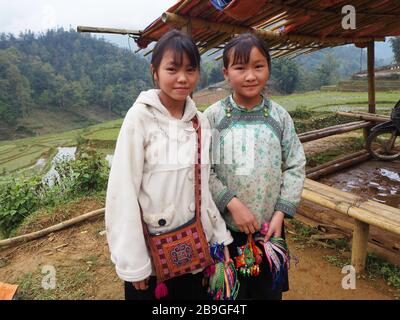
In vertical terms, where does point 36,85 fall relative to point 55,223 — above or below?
above

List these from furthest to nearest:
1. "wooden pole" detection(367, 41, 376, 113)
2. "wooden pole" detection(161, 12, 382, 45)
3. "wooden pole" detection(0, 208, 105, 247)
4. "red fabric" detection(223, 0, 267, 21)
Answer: "wooden pole" detection(367, 41, 376, 113), "wooden pole" detection(0, 208, 105, 247), "wooden pole" detection(161, 12, 382, 45), "red fabric" detection(223, 0, 267, 21)

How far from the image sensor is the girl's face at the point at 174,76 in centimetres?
120

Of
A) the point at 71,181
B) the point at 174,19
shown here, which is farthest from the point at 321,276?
the point at 71,181

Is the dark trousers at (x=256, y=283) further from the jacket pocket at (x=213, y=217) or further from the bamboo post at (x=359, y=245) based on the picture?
the bamboo post at (x=359, y=245)

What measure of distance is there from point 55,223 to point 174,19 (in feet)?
8.33

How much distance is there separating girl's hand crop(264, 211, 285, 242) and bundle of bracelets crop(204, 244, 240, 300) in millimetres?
196

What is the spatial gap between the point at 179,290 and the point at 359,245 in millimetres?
1716

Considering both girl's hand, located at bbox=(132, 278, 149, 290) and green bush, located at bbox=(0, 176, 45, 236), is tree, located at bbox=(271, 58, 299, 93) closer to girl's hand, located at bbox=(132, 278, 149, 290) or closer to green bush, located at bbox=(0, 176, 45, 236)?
green bush, located at bbox=(0, 176, 45, 236)

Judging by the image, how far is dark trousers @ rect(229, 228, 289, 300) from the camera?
1460 mm

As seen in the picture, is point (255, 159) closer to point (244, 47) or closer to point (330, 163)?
point (244, 47)

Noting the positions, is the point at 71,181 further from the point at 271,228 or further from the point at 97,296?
the point at 271,228

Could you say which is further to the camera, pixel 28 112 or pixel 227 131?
pixel 28 112

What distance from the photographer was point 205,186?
130 cm

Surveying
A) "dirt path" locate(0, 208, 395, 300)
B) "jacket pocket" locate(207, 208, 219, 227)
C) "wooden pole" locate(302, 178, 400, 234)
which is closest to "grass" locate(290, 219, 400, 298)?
"dirt path" locate(0, 208, 395, 300)
